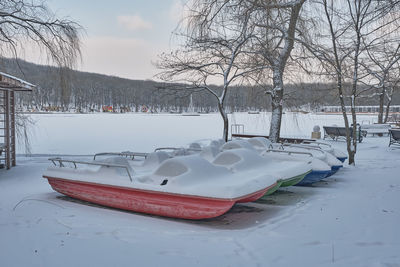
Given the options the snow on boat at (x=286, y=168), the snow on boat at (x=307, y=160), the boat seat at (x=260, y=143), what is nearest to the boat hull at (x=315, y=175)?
the snow on boat at (x=307, y=160)

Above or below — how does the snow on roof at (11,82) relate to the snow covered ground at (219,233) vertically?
above

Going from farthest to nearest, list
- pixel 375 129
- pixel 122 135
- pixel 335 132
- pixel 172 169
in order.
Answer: pixel 122 135
pixel 375 129
pixel 335 132
pixel 172 169

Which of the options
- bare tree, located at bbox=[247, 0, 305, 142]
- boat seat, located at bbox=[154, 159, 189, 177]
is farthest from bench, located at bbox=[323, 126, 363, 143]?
boat seat, located at bbox=[154, 159, 189, 177]

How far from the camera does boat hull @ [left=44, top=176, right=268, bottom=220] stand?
4.45m

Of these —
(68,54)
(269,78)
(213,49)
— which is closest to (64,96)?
(68,54)

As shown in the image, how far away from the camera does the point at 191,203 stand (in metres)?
4.55

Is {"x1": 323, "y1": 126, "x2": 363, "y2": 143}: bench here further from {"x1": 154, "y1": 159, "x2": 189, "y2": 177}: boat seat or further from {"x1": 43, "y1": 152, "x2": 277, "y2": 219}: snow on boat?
{"x1": 154, "y1": 159, "x2": 189, "y2": 177}: boat seat

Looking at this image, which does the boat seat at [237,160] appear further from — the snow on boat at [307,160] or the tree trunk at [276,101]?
the tree trunk at [276,101]

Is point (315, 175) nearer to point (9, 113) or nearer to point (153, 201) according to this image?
point (153, 201)

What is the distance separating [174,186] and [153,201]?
43cm

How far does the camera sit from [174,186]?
465 centimetres

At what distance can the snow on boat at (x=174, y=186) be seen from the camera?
4.46 m

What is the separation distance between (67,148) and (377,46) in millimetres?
11705

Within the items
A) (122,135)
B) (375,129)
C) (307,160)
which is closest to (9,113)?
(307,160)
